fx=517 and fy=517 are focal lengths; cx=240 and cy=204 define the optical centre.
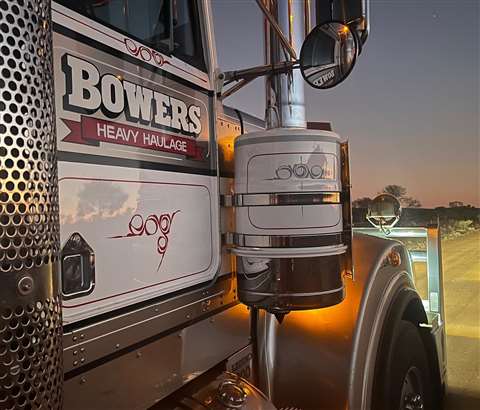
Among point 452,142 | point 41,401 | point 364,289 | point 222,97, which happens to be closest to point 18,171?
point 41,401

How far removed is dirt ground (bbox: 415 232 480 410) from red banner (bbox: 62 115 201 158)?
3.10m

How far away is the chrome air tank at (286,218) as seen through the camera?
5.26ft

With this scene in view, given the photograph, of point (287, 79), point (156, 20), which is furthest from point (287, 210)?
point (156, 20)

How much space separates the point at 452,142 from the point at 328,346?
4.47 m

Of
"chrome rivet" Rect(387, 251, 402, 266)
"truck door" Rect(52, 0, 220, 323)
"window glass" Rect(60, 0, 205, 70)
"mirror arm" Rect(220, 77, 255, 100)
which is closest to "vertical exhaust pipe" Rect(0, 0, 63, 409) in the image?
"truck door" Rect(52, 0, 220, 323)

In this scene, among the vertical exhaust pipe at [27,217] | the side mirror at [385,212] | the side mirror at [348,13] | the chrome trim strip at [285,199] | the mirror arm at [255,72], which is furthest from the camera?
the side mirror at [385,212]

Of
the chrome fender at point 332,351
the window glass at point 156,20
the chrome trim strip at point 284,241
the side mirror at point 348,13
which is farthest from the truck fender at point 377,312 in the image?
the window glass at point 156,20

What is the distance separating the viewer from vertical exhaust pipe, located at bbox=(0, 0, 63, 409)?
72 centimetres

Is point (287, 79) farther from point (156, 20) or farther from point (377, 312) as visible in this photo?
point (377, 312)

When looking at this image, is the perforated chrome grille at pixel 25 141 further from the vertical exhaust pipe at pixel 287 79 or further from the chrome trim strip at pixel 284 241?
the vertical exhaust pipe at pixel 287 79

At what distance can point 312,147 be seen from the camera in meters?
1.62

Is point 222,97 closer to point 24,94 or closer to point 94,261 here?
point 94,261

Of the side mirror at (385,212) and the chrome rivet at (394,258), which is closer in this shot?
the chrome rivet at (394,258)

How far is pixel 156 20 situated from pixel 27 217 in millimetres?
967
